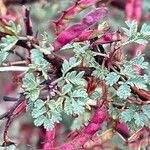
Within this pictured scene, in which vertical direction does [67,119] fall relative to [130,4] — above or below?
below

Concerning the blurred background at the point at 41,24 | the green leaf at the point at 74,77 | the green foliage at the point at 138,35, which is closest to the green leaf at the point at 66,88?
the green leaf at the point at 74,77

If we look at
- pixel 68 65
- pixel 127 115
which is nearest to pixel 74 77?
pixel 68 65

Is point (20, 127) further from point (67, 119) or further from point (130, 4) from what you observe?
point (130, 4)

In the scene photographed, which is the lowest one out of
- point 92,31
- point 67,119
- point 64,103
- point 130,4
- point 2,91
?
point 2,91

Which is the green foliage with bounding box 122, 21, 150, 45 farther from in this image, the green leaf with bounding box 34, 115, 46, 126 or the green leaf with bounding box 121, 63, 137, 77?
the green leaf with bounding box 34, 115, 46, 126

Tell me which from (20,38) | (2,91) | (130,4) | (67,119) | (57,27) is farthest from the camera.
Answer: (2,91)

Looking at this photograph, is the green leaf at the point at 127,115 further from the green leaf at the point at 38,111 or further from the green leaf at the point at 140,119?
the green leaf at the point at 38,111

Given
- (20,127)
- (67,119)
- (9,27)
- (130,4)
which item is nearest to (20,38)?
(9,27)
